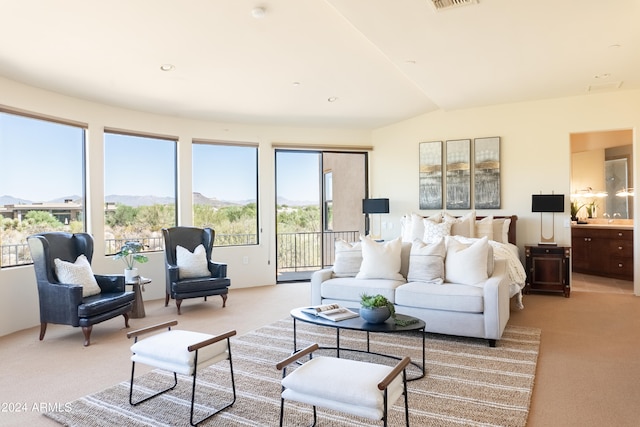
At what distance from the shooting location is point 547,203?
6055 millimetres

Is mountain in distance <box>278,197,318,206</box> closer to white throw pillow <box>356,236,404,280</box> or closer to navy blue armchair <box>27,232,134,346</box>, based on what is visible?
white throw pillow <box>356,236,404,280</box>

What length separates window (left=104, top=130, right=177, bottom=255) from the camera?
19.6ft

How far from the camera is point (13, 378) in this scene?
327 cm

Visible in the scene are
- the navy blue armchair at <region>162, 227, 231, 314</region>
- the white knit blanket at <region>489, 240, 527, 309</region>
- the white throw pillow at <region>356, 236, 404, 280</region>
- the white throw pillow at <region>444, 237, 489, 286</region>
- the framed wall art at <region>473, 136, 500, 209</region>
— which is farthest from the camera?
the framed wall art at <region>473, 136, 500, 209</region>

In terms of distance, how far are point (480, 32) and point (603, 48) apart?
148 cm

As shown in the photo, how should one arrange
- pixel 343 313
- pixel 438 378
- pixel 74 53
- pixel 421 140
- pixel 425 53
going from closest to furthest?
pixel 438 378 → pixel 343 313 → pixel 74 53 → pixel 425 53 → pixel 421 140

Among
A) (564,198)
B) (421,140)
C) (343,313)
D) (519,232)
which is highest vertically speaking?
(421,140)

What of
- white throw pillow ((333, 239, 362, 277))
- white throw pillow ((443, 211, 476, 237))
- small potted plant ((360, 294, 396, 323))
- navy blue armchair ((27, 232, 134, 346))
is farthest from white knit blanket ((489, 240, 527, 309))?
navy blue armchair ((27, 232, 134, 346))

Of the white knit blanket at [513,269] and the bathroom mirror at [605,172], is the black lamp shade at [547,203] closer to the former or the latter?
the white knit blanket at [513,269]

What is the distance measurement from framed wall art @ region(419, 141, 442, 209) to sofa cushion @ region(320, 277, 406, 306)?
296 cm

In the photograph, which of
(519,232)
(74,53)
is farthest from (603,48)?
(74,53)

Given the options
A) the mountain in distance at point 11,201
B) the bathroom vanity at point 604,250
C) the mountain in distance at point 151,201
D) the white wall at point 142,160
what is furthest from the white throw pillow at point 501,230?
the mountain in distance at point 11,201

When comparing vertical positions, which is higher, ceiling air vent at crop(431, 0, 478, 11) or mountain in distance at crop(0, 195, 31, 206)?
ceiling air vent at crop(431, 0, 478, 11)

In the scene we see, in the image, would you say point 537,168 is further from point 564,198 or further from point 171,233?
point 171,233
